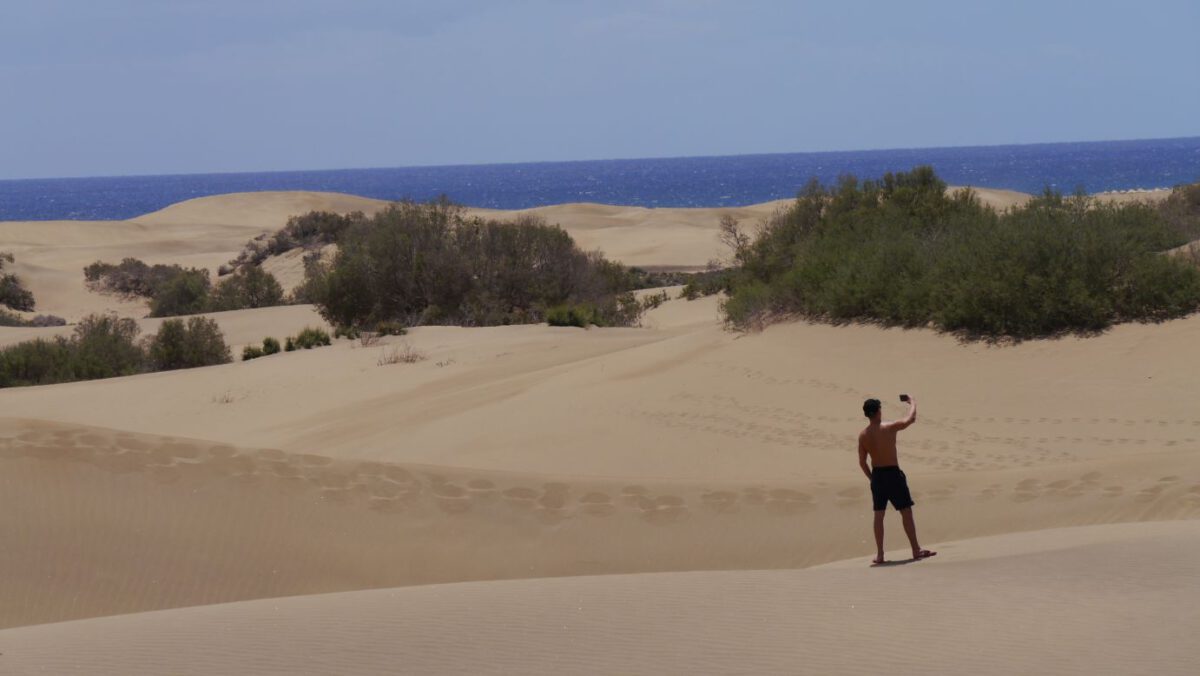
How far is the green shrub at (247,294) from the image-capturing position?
36750 mm

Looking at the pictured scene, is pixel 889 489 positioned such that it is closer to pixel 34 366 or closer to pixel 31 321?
pixel 34 366

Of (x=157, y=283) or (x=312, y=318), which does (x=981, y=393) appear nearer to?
(x=312, y=318)

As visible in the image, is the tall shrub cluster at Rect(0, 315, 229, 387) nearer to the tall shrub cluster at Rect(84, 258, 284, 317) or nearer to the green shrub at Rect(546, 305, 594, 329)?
the green shrub at Rect(546, 305, 594, 329)

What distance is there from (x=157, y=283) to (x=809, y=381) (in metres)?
32.5

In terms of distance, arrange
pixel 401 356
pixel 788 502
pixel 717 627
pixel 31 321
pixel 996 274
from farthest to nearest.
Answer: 1. pixel 31 321
2. pixel 401 356
3. pixel 996 274
4. pixel 788 502
5. pixel 717 627

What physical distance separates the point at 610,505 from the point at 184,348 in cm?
1538

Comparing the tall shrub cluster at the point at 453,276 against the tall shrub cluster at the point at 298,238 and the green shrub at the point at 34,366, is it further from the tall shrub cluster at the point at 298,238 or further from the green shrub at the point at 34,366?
the tall shrub cluster at the point at 298,238

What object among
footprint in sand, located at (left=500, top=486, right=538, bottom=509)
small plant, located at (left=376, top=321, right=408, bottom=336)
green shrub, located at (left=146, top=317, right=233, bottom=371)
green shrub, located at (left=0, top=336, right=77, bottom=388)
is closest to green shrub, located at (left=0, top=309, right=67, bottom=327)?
green shrub, located at (left=0, top=336, right=77, bottom=388)

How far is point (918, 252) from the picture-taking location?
17.8m

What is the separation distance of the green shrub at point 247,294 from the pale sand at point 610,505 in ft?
50.0

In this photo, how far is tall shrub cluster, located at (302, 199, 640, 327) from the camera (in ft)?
91.7

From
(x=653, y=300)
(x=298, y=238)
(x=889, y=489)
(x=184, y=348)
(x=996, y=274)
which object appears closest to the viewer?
(x=889, y=489)

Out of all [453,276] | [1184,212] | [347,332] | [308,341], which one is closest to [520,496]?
[308,341]

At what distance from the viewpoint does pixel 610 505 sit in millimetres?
12297
